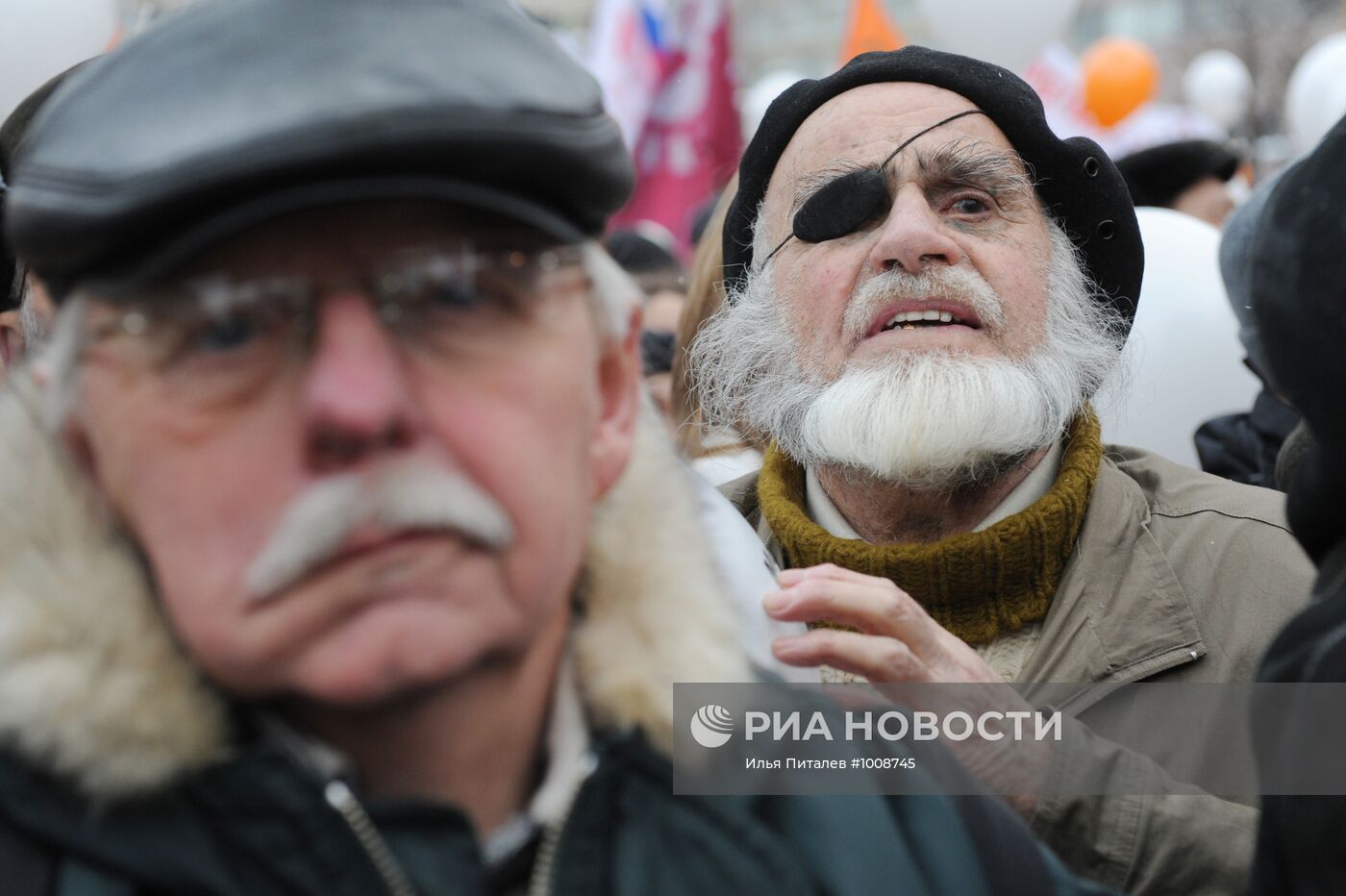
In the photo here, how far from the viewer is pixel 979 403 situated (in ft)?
8.21

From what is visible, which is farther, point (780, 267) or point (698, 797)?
point (780, 267)

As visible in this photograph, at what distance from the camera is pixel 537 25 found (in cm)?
129

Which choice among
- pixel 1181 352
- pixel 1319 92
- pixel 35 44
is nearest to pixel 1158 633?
pixel 1181 352

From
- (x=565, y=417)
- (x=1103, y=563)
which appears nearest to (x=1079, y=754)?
(x=1103, y=563)

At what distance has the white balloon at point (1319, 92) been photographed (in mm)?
7504

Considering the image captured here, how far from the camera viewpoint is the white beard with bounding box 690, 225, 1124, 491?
2502mm

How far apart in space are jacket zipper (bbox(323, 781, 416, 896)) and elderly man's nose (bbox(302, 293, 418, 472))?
0.27 m

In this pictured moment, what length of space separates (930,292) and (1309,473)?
115 centimetres

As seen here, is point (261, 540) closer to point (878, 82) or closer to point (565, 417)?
point (565, 417)

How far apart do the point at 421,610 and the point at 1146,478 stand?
1996 mm

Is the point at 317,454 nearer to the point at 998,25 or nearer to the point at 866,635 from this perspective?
the point at 866,635

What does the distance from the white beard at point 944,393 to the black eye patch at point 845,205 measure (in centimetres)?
14

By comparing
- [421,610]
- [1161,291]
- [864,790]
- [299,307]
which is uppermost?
[299,307]

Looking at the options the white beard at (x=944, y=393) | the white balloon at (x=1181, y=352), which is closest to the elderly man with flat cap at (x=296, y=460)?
the white beard at (x=944, y=393)
